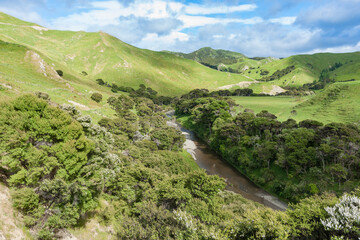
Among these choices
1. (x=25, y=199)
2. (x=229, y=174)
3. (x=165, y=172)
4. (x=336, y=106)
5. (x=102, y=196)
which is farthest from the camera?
(x=336, y=106)

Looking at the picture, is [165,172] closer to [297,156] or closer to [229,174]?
[229,174]

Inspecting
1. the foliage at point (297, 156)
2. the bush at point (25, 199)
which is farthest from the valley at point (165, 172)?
the foliage at point (297, 156)

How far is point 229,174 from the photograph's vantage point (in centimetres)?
5072

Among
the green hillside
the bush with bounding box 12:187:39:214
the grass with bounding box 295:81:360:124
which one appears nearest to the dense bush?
the bush with bounding box 12:187:39:214

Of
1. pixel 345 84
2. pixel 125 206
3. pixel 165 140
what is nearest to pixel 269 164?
pixel 165 140

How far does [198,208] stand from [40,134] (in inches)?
695

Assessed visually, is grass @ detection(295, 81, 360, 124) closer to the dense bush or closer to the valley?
the valley

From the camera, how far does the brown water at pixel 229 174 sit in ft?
129

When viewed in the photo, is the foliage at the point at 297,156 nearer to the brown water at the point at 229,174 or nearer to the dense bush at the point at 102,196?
the brown water at the point at 229,174

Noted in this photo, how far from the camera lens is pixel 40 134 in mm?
17109

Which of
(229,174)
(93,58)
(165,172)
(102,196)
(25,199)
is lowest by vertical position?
(229,174)

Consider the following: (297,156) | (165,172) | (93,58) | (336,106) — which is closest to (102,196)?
(165,172)

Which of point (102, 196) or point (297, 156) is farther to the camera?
point (297, 156)

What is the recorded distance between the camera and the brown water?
39.3 meters
